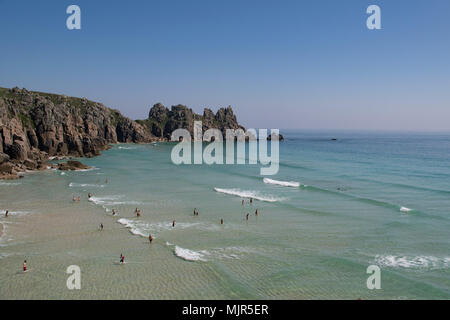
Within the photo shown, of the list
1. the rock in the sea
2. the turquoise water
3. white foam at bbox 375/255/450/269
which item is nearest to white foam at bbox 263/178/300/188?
the turquoise water

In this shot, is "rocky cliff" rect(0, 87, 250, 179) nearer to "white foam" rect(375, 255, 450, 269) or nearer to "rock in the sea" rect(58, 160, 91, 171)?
"rock in the sea" rect(58, 160, 91, 171)

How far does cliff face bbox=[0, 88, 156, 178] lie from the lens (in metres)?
72.7

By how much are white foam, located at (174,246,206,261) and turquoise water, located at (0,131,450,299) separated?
87 mm

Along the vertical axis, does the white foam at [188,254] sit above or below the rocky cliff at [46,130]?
below

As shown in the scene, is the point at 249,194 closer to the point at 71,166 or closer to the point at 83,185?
the point at 83,185

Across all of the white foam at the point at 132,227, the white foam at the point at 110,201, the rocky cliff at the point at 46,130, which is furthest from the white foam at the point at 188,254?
the rocky cliff at the point at 46,130

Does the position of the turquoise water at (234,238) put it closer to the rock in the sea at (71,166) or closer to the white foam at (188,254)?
the white foam at (188,254)

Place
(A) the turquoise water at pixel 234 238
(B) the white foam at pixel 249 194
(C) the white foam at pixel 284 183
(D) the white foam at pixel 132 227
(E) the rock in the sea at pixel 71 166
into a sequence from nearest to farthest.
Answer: (A) the turquoise water at pixel 234 238 < (D) the white foam at pixel 132 227 < (B) the white foam at pixel 249 194 < (C) the white foam at pixel 284 183 < (E) the rock in the sea at pixel 71 166

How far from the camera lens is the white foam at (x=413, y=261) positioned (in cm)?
2620

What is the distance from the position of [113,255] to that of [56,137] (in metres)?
84.3

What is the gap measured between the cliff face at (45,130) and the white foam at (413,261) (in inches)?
2459

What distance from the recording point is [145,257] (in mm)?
27844

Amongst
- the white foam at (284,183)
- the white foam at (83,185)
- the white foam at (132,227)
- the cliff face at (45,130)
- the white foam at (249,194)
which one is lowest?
the white foam at (132,227)
